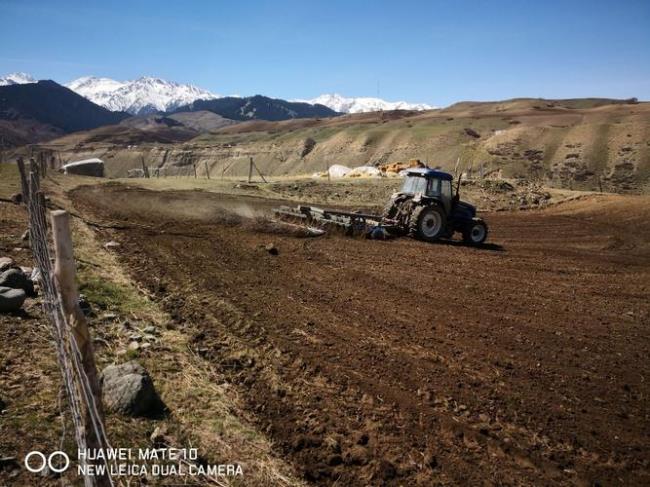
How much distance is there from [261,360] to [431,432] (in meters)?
2.32

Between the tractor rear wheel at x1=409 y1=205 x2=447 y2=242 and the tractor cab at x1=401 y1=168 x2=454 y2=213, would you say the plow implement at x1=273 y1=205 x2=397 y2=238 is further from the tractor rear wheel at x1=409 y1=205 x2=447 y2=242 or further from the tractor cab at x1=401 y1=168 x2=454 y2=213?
the tractor cab at x1=401 y1=168 x2=454 y2=213

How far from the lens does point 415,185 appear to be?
48.1 ft

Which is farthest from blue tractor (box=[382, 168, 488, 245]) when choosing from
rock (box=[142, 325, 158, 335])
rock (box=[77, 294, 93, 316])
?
rock (box=[77, 294, 93, 316])

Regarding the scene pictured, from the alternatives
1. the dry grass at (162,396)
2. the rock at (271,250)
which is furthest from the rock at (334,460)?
the rock at (271,250)

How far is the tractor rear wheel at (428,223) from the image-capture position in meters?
13.9

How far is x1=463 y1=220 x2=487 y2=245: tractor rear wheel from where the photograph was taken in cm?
1449

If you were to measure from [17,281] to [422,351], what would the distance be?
593 centimetres

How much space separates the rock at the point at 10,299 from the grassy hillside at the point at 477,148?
102ft

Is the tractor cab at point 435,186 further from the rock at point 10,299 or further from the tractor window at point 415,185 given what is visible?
the rock at point 10,299

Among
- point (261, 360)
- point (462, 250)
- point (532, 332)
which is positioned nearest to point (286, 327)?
point (261, 360)

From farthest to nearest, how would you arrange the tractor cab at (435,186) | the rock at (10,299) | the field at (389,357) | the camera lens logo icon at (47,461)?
the tractor cab at (435,186)
the rock at (10,299)
the field at (389,357)
the camera lens logo icon at (47,461)

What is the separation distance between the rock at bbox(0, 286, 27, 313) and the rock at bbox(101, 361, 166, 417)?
2221 mm

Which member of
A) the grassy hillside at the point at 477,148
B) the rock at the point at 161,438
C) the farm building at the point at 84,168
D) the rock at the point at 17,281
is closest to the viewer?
the rock at the point at 161,438

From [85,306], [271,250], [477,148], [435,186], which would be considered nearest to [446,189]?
[435,186]
